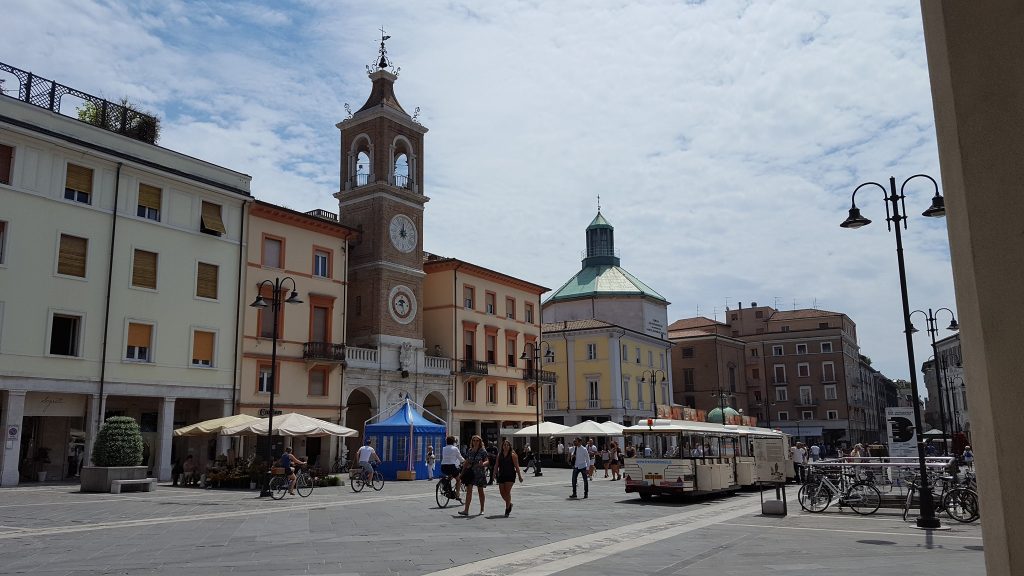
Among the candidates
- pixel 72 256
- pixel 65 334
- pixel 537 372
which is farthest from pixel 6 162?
pixel 537 372

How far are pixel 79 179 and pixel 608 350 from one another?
39.6 metres

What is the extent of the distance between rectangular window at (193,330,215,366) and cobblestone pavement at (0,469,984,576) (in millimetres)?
9974

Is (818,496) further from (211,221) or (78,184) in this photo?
(78,184)

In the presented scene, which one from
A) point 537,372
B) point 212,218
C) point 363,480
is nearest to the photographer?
point 363,480

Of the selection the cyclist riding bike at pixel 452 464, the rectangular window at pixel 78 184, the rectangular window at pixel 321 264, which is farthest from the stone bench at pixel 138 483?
the rectangular window at pixel 321 264

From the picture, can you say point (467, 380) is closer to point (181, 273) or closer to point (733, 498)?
point (181, 273)

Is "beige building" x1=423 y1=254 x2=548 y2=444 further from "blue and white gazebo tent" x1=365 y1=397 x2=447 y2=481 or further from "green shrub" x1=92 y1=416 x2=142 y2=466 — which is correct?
"green shrub" x1=92 y1=416 x2=142 y2=466

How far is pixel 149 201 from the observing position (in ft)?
96.5

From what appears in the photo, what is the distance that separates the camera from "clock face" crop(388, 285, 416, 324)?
39.2m

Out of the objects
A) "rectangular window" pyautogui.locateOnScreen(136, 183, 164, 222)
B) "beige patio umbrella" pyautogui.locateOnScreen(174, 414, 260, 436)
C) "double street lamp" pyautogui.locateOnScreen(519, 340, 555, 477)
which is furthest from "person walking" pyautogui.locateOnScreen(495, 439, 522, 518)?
"rectangular window" pyautogui.locateOnScreen(136, 183, 164, 222)

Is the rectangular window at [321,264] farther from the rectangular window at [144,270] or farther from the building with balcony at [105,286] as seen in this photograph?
the rectangular window at [144,270]

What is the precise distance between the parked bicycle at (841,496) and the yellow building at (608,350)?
36.2 m

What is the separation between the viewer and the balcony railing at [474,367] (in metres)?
43.5

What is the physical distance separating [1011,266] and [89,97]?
3278 cm
